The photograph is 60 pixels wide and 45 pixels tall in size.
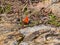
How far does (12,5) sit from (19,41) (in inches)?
59.9

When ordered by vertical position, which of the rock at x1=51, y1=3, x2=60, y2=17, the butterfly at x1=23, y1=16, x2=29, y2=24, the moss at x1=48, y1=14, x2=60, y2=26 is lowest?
the moss at x1=48, y1=14, x2=60, y2=26

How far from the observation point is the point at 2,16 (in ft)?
12.9

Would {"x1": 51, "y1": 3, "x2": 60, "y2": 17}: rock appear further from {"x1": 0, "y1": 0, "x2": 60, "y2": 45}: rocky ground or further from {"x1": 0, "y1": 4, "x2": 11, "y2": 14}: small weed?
{"x1": 0, "y1": 4, "x2": 11, "y2": 14}: small weed

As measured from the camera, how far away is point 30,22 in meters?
3.62

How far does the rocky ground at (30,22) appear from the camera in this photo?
117 inches

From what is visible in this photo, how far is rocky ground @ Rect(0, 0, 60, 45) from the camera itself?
298 centimetres

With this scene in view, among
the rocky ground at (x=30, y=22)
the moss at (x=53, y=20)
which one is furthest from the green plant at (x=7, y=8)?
the moss at (x=53, y=20)

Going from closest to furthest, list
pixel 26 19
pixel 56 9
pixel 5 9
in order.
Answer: pixel 26 19 → pixel 56 9 → pixel 5 9

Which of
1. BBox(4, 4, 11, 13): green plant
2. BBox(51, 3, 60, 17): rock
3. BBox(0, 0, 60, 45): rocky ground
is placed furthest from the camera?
BBox(4, 4, 11, 13): green plant

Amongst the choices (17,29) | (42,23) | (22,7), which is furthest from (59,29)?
(22,7)

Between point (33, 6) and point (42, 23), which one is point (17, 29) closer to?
point (42, 23)

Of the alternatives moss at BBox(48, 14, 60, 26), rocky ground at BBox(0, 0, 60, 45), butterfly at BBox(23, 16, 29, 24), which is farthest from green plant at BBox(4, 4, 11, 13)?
moss at BBox(48, 14, 60, 26)

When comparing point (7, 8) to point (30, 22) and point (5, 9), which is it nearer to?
point (5, 9)

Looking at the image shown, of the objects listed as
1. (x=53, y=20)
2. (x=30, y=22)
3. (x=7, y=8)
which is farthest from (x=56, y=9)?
(x=7, y=8)
